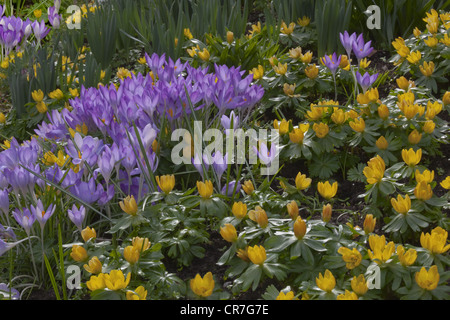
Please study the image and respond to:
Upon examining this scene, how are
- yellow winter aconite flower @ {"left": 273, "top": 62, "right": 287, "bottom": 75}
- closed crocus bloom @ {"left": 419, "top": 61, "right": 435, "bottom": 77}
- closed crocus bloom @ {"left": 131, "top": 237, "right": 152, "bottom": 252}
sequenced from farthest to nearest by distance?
yellow winter aconite flower @ {"left": 273, "top": 62, "right": 287, "bottom": 75}
closed crocus bloom @ {"left": 419, "top": 61, "right": 435, "bottom": 77}
closed crocus bloom @ {"left": 131, "top": 237, "right": 152, "bottom": 252}

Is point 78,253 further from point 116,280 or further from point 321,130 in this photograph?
point 321,130

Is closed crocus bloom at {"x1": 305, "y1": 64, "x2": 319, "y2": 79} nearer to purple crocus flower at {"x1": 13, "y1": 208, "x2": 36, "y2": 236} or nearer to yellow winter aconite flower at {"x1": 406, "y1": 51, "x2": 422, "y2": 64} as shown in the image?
yellow winter aconite flower at {"x1": 406, "y1": 51, "x2": 422, "y2": 64}

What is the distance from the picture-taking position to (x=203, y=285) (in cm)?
157

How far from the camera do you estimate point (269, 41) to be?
331 centimetres

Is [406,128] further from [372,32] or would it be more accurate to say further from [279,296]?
[372,32]

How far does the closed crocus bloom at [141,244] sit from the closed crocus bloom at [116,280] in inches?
5.7

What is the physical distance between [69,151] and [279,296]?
0.97 meters

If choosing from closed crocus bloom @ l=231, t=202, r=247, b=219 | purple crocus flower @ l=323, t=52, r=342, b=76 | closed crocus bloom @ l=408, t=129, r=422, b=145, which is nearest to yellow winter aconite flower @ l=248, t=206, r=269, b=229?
closed crocus bloom @ l=231, t=202, r=247, b=219

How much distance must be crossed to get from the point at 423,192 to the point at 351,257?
0.38 metres

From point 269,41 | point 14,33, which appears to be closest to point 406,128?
point 269,41

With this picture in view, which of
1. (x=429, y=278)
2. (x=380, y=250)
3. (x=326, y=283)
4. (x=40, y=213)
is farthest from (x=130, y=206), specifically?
(x=429, y=278)

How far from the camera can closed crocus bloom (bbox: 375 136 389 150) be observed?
7.04 ft

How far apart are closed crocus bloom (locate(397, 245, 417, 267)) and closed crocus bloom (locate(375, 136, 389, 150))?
0.65m

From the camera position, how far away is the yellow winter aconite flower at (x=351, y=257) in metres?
1.60
